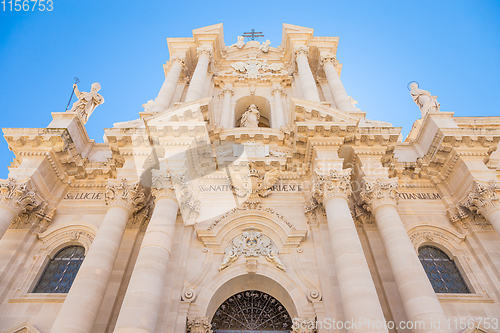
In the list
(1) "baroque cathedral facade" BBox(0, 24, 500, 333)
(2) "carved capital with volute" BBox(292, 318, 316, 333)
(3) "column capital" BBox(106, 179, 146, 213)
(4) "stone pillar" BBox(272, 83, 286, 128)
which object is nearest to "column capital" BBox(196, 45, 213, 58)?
(4) "stone pillar" BBox(272, 83, 286, 128)

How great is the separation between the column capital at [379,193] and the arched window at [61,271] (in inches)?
403

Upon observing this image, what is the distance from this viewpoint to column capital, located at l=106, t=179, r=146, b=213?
1185cm

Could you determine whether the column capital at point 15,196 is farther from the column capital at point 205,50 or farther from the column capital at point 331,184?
the column capital at point 205,50

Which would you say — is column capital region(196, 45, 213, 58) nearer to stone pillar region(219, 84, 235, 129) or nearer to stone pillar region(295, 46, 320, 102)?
stone pillar region(219, 84, 235, 129)

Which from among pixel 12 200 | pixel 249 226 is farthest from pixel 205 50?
pixel 12 200

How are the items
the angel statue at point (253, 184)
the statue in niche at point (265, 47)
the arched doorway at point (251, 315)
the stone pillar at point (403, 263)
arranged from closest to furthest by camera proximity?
the stone pillar at point (403, 263) → the arched doorway at point (251, 315) → the angel statue at point (253, 184) → the statue in niche at point (265, 47)

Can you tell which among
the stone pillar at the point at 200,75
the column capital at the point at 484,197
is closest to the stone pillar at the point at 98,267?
the stone pillar at the point at 200,75

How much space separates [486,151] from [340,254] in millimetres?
7492

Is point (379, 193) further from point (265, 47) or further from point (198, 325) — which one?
point (265, 47)

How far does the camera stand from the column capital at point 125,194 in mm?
11852

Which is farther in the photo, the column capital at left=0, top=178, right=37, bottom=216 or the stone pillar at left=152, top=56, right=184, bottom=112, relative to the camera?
the stone pillar at left=152, top=56, right=184, bottom=112

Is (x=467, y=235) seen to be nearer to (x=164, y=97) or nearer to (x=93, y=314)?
(x=93, y=314)

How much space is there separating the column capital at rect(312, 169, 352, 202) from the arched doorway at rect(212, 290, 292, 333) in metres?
3.83

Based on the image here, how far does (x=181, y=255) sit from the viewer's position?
11.9 m
